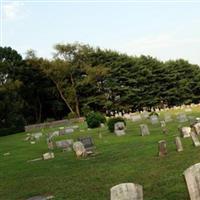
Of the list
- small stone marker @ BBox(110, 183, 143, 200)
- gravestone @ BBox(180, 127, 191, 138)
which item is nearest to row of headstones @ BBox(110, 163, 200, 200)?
small stone marker @ BBox(110, 183, 143, 200)

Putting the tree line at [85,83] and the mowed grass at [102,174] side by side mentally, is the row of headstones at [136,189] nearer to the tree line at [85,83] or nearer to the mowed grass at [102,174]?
the mowed grass at [102,174]

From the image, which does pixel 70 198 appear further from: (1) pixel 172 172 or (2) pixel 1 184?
(2) pixel 1 184

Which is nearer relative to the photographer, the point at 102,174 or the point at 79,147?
the point at 102,174

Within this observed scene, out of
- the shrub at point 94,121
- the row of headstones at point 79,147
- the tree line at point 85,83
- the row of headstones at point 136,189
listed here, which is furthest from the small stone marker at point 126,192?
the tree line at point 85,83

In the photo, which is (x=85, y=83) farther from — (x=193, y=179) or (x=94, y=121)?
(x=193, y=179)

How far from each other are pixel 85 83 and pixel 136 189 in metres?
64.3

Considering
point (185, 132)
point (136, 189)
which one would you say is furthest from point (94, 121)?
point (136, 189)

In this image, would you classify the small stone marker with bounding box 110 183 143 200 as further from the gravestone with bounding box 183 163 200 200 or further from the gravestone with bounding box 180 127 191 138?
the gravestone with bounding box 180 127 191 138

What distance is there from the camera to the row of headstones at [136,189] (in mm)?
7770

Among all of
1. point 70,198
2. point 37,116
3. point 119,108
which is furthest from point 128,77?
point 70,198

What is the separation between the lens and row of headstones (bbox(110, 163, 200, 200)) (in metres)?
7.77

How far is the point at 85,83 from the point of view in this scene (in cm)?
7200

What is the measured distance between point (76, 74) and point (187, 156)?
5948cm

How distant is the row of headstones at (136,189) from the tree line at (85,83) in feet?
187
